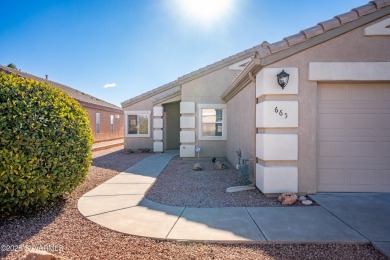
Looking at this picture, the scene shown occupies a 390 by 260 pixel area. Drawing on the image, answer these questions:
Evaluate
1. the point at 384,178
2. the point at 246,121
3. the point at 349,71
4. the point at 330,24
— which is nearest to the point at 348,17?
the point at 330,24

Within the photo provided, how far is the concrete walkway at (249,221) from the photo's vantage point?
3.23 metres

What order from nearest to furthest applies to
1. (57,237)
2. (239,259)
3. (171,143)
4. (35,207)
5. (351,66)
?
(239,259) → (57,237) → (35,207) → (351,66) → (171,143)

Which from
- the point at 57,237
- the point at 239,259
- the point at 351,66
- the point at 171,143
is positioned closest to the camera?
the point at 239,259

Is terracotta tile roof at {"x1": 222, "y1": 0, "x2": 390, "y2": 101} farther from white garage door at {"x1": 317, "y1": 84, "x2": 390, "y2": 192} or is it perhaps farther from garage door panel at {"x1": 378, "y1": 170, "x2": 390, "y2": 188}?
garage door panel at {"x1": 378, "y1": 170, "x2": 390, "y2": 188}

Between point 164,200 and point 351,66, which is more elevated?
point 351,66

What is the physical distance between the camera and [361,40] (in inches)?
201

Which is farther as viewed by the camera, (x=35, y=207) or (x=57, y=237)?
(x=35, y=207)

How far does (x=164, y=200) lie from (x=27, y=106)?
10.8 feet

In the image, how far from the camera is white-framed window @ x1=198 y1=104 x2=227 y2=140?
11398 millimetres

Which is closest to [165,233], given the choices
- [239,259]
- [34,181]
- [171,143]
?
[239,259]

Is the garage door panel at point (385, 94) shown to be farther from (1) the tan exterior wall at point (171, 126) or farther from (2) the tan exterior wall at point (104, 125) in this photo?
(2) the tan exterior wall at point (104, 125)

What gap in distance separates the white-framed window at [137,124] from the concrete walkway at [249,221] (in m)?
10.5

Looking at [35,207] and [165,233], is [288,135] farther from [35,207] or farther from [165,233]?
[35,207]

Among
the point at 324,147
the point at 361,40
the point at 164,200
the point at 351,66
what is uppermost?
the point at 361,40
